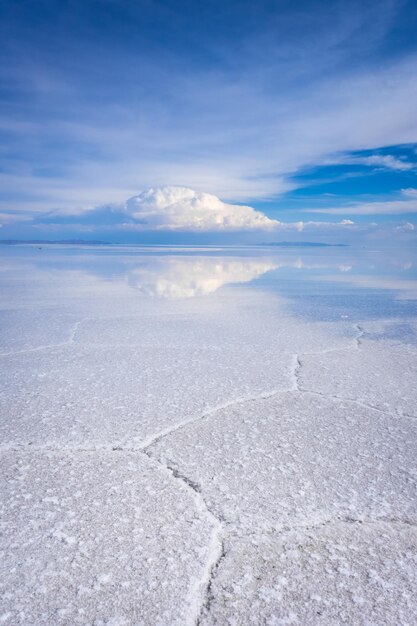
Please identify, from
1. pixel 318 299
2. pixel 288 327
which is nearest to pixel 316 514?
pixel 288 327

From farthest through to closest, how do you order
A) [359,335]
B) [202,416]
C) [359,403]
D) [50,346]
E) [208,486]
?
[359,335] → [50,346] → [359,403] → [202,416] → [208,486]

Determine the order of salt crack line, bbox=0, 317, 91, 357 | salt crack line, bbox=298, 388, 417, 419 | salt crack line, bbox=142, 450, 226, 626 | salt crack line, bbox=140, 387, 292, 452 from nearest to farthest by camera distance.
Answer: salt crack line, bbox=142, 450, 226, 626 → salt crack line, bbox=140, 387, 292, 452 → salt crack line, bbox=298, 388, 417, 419 → salt crack line, bbox=0, 317, 91, 357

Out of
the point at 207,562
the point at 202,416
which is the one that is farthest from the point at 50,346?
the point at 207,562

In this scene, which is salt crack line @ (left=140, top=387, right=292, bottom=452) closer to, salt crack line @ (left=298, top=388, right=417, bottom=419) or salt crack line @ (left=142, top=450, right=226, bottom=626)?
salt crack line @ (left=298, top=388, right=417, bottom=419)

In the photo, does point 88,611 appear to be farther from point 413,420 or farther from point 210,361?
point 210,361

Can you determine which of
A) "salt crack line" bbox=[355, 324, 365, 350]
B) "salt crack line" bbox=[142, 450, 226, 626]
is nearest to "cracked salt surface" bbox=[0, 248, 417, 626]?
"salt crack line" bbox=[142, 450, 226, 626]

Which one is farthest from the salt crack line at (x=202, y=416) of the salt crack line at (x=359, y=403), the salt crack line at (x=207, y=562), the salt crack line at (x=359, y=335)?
the salt crack line at (x=359, y=335)

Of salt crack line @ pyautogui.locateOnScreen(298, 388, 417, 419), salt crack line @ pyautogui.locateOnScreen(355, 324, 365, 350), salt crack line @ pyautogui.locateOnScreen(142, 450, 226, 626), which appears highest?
salt crack line @ pyautogui.locateOnScreen(142, 450, 226, 626)

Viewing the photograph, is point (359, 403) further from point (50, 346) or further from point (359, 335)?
point (50, 346)
